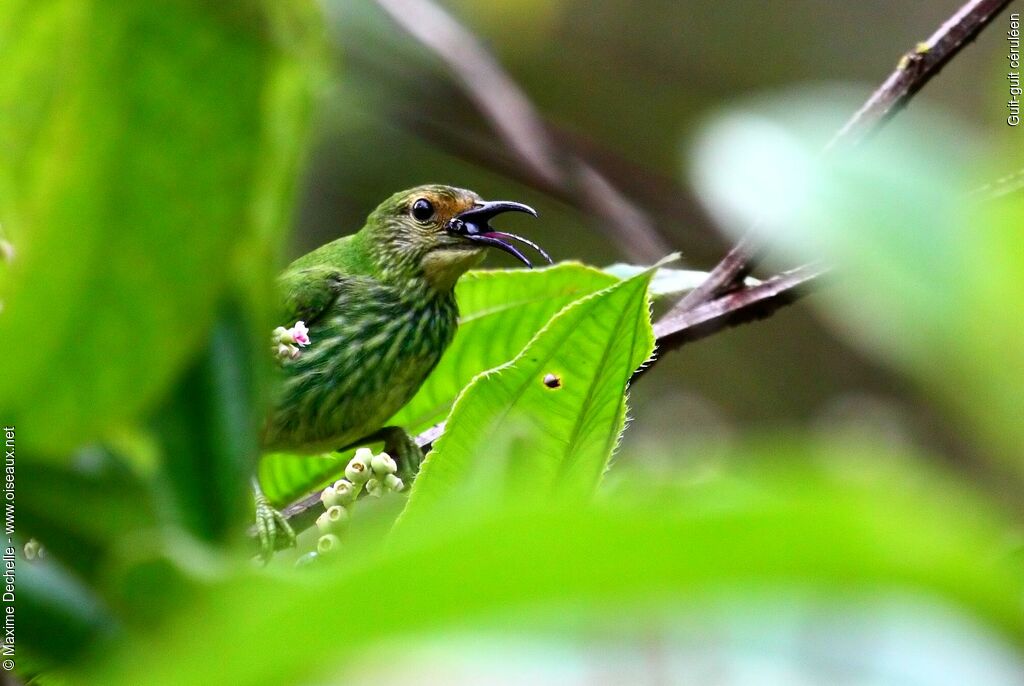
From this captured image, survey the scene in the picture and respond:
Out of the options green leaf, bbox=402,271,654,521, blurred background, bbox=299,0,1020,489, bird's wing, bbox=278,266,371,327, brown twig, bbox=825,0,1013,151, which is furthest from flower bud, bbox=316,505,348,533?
blurred background, bbox=299,0,1020,489

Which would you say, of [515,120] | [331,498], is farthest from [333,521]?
[515,120]

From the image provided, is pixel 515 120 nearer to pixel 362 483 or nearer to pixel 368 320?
pixel 368 320

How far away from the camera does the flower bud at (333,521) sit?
1262mm

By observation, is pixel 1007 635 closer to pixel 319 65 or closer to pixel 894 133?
pixel 319 65

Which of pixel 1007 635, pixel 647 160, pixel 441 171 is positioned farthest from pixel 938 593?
pixel 647 160

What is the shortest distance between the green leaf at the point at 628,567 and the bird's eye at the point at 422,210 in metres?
2.80

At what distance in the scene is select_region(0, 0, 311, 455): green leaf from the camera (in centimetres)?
49

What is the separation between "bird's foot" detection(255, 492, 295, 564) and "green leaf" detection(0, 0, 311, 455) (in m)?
0.75

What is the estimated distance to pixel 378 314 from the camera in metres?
2.90

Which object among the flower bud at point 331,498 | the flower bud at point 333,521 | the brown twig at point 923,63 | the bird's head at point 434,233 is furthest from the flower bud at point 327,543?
the bird's head at point 434,233

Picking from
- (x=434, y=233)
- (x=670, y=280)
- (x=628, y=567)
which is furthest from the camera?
(x=434, y=233)

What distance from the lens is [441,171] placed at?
18.3 feet

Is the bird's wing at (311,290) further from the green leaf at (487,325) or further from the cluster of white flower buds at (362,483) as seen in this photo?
the cluster of white flower buds at (362,483)

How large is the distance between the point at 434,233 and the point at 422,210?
0.08 m
